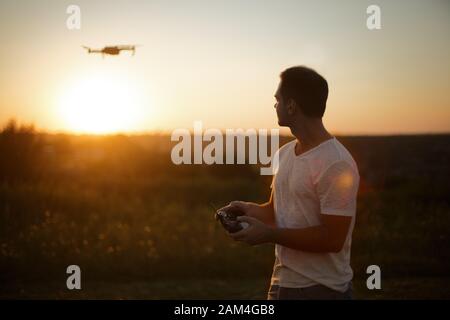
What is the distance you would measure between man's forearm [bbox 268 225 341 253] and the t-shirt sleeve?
113 millimetres

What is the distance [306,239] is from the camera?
2.98 meters

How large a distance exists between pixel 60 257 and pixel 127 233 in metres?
1.58

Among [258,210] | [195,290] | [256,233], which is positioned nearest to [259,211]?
[258,210]

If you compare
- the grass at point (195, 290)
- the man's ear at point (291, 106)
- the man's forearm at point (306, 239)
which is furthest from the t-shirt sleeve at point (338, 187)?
the grass at point (195, 290)

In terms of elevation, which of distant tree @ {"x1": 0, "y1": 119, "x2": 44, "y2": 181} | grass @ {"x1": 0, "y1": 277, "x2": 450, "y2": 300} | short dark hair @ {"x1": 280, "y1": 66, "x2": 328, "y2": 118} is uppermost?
short dark hair @ {"x1": 280, "y1": 66, "x2": 328, "y2": 118}

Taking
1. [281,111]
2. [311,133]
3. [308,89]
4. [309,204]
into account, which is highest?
[308,89]

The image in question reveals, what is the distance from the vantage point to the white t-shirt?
294 cm

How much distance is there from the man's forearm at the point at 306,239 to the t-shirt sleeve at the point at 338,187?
0.11m

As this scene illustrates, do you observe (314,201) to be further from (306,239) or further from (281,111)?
(281,111)

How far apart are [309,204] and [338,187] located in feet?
0.69

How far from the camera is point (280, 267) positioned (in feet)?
10.6

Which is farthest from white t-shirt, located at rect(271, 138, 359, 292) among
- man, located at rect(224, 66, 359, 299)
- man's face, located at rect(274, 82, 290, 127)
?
man's face, located at rect(274, 82, 290, 127)

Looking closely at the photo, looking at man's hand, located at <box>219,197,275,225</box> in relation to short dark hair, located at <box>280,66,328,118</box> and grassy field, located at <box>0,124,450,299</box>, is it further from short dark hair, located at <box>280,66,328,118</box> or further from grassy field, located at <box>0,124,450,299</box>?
grassy field, located at <box>0,124,450,299</box>
